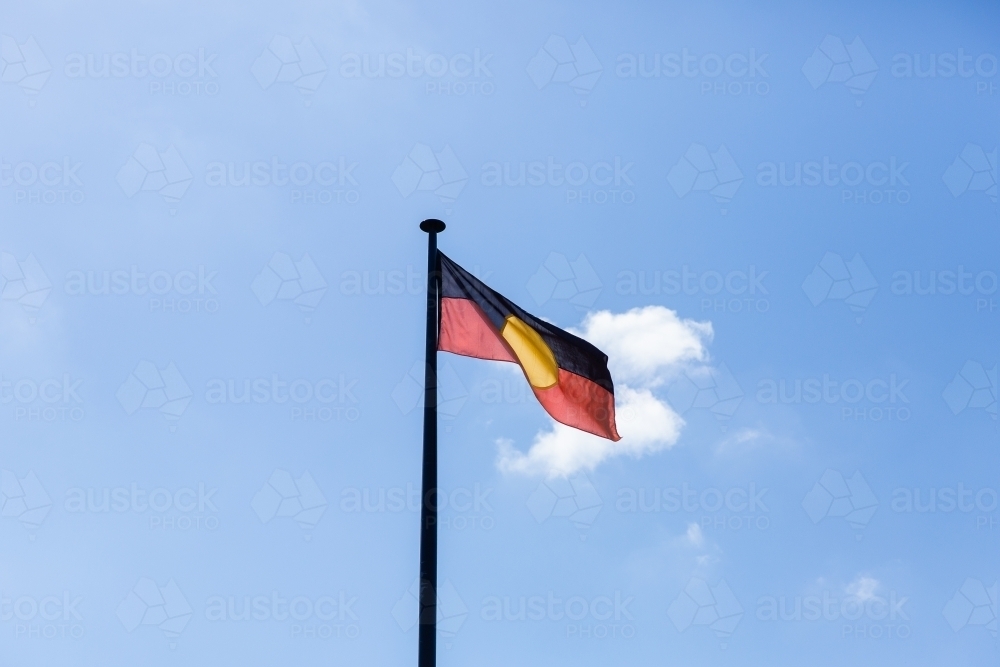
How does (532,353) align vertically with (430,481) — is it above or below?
above

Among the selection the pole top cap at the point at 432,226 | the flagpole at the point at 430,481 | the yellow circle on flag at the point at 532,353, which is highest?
the pole top cap at the point at 432,226

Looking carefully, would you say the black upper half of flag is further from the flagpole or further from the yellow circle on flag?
the flagpole

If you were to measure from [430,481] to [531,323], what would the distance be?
114 inches

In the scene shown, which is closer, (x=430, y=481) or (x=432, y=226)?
(x=430, y=481)

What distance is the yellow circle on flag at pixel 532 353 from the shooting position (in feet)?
35.9

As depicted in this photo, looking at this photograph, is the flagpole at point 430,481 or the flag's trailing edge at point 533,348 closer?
the flagpole at point 430,481

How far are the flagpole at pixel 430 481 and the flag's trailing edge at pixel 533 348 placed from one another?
305mm

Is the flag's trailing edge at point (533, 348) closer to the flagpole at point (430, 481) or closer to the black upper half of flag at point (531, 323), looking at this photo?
the black upper half of flag at point (531, 323)

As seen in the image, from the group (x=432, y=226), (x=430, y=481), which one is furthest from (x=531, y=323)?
(x=430, y=481)

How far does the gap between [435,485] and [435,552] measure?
62cm

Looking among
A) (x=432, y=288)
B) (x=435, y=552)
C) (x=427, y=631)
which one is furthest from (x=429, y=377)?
(x=427, y=631)

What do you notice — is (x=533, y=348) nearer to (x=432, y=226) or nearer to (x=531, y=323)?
(x=531, y=323)

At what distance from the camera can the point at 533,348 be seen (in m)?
11.1

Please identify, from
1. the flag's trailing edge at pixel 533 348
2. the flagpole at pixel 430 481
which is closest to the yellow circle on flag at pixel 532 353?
the flag's trailing edge at pixel 533 348
